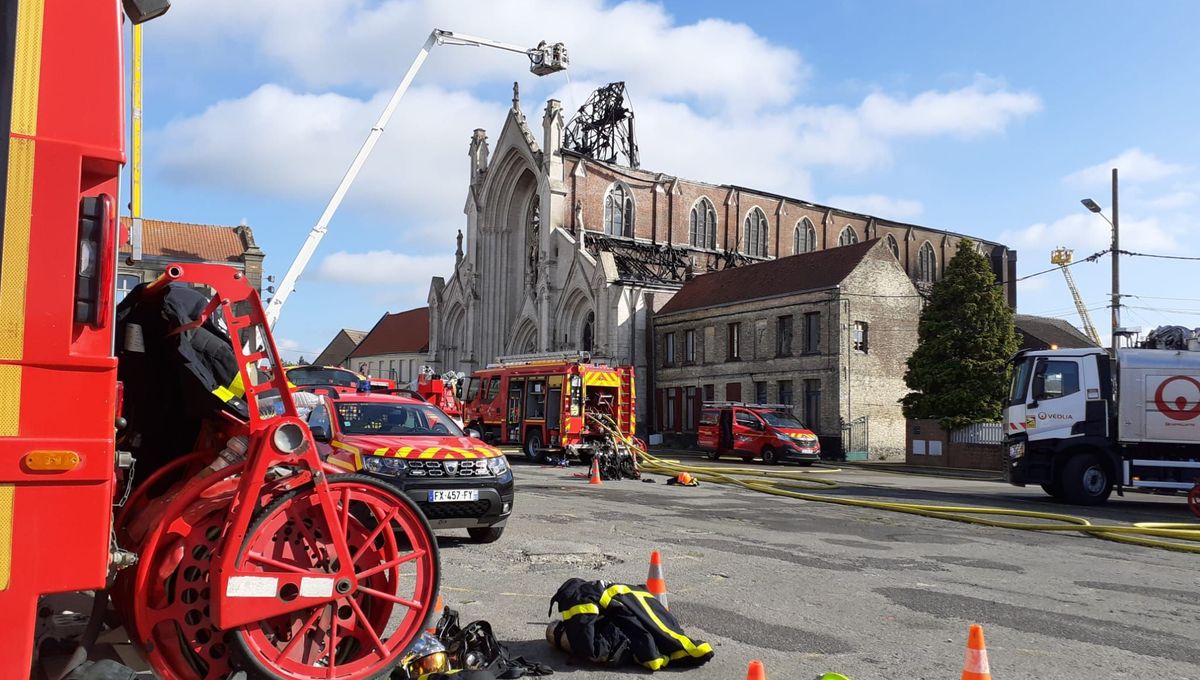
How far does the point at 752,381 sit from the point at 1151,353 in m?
25.4

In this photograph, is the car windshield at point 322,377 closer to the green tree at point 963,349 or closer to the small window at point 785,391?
the green tree at point 963,349

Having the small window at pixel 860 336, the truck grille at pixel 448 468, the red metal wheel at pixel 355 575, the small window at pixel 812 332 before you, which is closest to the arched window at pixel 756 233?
the small window at pixel 812 332

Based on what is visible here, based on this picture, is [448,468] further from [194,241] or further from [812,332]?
[194,241]

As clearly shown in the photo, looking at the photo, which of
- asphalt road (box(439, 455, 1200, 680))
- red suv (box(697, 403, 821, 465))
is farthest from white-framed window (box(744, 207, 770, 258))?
asphalt road (box(439, 455, 1200, 680))

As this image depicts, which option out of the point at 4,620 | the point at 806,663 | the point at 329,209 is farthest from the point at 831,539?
the point at 329,209

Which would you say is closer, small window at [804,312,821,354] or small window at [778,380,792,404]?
small window at [804,312,821,354]

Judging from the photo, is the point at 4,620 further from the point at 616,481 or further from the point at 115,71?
the point at 616,481

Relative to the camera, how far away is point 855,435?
1587 inches

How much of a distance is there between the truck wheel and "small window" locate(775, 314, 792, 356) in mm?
23730

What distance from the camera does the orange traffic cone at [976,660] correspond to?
4750 mm

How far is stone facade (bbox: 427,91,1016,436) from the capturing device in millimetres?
51562

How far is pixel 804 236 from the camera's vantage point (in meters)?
64.9

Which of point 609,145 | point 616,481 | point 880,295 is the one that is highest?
point 609,145

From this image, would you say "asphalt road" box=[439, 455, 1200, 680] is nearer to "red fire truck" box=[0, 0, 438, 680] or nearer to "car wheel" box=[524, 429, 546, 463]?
"red fire truck" box=[0, 0, 438, 680]
